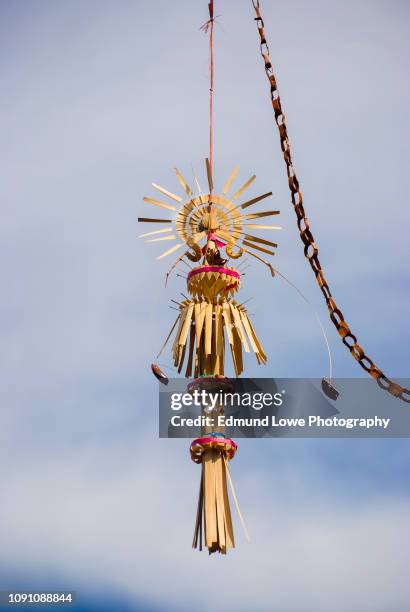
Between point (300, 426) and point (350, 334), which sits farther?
point (300, 426)

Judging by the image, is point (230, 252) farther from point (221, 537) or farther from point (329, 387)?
point (221, 537)

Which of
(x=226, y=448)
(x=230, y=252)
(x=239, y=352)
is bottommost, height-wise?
(x=226, y=448)

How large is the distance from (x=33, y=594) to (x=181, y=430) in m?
4.11

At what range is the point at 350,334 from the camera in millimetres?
28906

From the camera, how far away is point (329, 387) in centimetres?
3117

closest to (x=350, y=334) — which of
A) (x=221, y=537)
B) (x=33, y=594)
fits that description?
(x=221, y=537)

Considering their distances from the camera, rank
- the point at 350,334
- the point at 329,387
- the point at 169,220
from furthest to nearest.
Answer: the point at 169,220 → the point at 329,387 → the point at 350,334

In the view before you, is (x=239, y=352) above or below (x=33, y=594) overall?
above

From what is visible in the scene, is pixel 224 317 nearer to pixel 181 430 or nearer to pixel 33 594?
pixel 181 430

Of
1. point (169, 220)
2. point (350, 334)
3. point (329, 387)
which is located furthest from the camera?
point (169, 220)

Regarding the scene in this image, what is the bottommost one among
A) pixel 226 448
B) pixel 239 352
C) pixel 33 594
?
pixel 33 594

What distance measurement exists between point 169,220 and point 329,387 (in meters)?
4.82

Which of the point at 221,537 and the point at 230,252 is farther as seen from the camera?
the point at 230,252

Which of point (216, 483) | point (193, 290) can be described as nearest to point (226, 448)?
point (216, 483)
